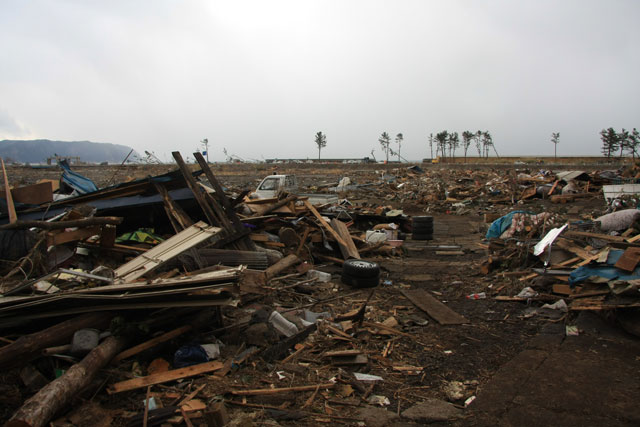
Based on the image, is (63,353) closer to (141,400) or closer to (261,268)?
(141,400)

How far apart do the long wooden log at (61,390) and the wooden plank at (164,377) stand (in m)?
0.25

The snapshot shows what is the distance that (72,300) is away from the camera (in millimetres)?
3684

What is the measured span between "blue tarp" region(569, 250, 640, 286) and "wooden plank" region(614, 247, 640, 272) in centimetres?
6

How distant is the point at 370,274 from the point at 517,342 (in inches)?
106

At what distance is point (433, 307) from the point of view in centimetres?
588

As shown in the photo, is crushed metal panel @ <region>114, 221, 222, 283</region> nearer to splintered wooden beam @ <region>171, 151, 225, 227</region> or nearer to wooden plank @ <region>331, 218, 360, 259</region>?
splintered wooden beam @ <region>171, 151, 225, 227</region>

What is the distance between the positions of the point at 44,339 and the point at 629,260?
23.0ft

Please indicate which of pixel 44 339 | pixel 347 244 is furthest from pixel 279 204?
pixel 44 339

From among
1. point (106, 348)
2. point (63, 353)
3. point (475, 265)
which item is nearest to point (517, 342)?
point (475, 265)

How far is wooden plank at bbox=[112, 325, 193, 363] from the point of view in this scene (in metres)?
3.57

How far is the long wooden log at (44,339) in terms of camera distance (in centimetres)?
315

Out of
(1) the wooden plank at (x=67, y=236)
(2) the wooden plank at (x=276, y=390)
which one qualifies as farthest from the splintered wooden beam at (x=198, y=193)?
(2) the wooden plank at (x=276, y=390)

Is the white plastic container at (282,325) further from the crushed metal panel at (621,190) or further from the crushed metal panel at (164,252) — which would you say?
the crushed metal panel at (621,190)

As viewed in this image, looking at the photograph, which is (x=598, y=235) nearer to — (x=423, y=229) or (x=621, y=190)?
(x=423, y=229)
